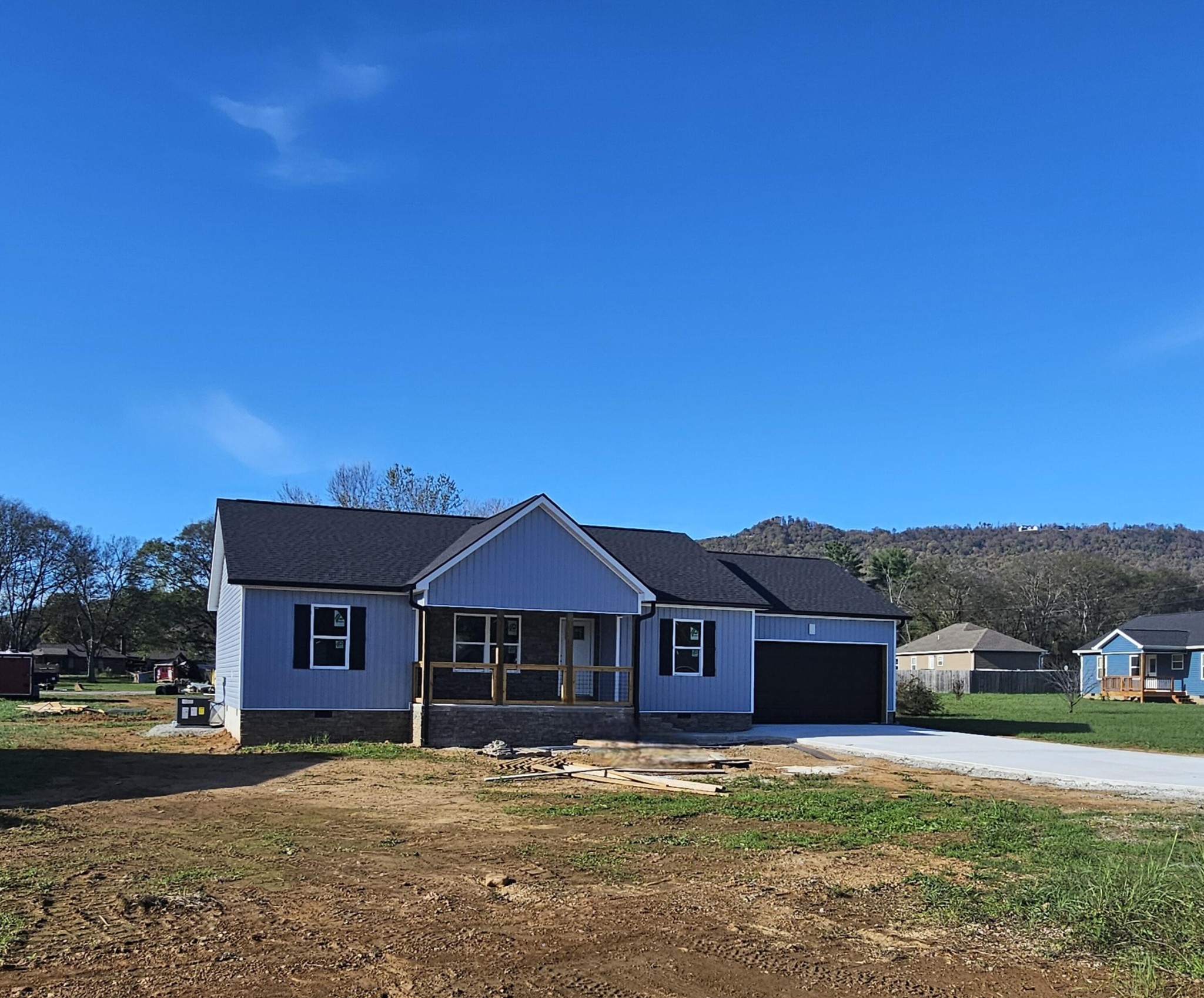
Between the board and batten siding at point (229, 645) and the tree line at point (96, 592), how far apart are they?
41.9 m

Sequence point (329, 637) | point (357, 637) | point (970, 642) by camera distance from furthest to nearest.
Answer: point (970, 642)
point (357, 637)
point (329, 637)

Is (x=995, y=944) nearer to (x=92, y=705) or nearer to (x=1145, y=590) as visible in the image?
(x=92, y=705)

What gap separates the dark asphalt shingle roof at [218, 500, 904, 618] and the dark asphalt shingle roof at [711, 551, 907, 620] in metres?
0.04

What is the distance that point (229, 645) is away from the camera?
24.6 meters

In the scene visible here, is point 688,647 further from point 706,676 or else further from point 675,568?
point 675,568

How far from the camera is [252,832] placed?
10844 millimetres

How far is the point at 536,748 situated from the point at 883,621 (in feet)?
37.4

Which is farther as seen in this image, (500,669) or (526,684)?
(526,684)

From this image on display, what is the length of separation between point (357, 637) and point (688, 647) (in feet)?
24.3

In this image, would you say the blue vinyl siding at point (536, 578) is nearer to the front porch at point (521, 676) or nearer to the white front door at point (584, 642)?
the front porch at point (521, 676)

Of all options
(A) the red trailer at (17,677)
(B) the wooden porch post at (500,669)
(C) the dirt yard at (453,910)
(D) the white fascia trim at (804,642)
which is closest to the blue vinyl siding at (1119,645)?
(D) the white fascia trim at (804,642)

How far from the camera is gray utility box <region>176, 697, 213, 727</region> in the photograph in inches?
993

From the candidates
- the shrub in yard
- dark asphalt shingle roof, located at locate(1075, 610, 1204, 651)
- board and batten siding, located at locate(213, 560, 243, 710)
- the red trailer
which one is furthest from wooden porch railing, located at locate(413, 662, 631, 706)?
dark asphalt shingle roof, located at locate(1075, 610, 1204, 651)

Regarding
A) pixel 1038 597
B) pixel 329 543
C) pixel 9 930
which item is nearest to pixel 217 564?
pixel 329 543
